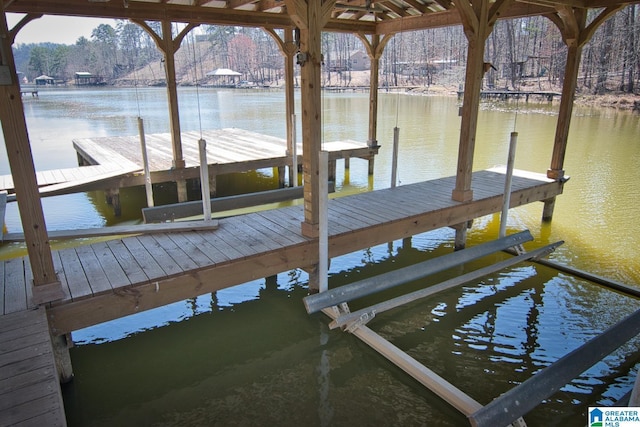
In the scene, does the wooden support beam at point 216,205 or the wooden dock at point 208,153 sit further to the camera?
the wooden dock at point 208,153

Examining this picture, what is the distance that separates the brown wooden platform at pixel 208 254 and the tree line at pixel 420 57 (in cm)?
1469

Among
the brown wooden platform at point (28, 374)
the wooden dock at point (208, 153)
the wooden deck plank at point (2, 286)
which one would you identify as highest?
the wooden dock at point (208, 153)

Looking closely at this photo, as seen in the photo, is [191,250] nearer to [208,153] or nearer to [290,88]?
[208,153]

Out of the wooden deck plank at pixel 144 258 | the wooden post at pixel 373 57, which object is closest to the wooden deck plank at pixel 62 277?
the wooden deck plank at pixel 144 258

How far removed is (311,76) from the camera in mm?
4250

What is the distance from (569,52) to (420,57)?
4399 cm

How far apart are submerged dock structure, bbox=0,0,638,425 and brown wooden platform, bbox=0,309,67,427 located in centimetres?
4

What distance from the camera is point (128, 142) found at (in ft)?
34.5

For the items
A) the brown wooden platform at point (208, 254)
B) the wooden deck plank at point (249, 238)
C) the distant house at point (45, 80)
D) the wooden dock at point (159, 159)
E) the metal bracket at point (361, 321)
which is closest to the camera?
the brown wooden platform at point (208, 254)

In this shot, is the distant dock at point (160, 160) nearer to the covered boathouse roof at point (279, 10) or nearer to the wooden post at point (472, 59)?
the covered boathouse roof at point (279, 10)

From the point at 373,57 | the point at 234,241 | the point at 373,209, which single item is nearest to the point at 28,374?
the point at 234,241

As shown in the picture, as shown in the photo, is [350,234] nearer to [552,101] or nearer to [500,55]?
[552,101]

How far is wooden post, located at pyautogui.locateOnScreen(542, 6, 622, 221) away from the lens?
657 cm

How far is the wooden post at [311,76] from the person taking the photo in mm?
4113
